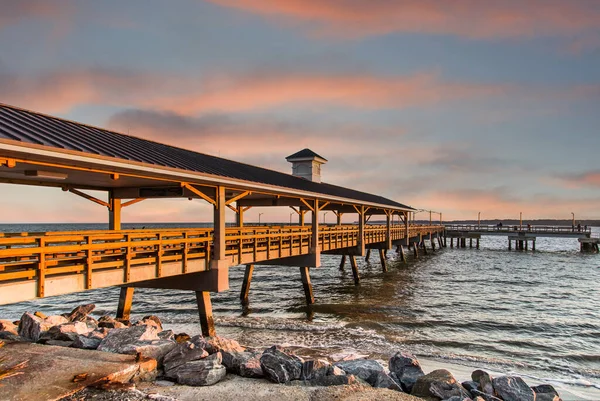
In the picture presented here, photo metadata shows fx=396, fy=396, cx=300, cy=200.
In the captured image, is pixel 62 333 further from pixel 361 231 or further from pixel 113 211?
pixel 361 231

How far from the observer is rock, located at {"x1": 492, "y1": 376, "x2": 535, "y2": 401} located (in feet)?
26.2

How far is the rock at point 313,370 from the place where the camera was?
25.8 ft

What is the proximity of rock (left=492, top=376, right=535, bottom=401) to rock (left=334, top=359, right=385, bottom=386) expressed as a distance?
8.06 feet

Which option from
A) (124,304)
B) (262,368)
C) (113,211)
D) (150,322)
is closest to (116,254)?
(150,322)

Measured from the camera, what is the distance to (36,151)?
7258 millimetres

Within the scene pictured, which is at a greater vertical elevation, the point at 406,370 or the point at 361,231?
the point at 361,231

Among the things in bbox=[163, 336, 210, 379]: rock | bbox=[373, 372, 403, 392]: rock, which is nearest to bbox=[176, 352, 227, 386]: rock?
bbox=[163, 336, 210, 379]: rock

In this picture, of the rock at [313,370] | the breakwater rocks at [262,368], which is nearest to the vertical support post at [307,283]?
the breakwater rocks at [262,368]

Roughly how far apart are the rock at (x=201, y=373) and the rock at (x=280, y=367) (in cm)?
86

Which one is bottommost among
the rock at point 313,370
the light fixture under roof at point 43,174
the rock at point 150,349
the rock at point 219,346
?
the rock at point 313,370

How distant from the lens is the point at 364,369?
8.63 metres

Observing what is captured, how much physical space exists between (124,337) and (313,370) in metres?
4.13

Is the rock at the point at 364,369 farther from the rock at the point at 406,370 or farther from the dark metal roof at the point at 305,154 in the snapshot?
the dark metal roof at the point at 305,154

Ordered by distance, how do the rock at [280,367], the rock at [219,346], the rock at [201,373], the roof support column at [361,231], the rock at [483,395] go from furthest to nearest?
the roof support column at [361,231], the rock at [219,346], the rock at [483,395], the rock at [280,367], the rock at [201,373]
